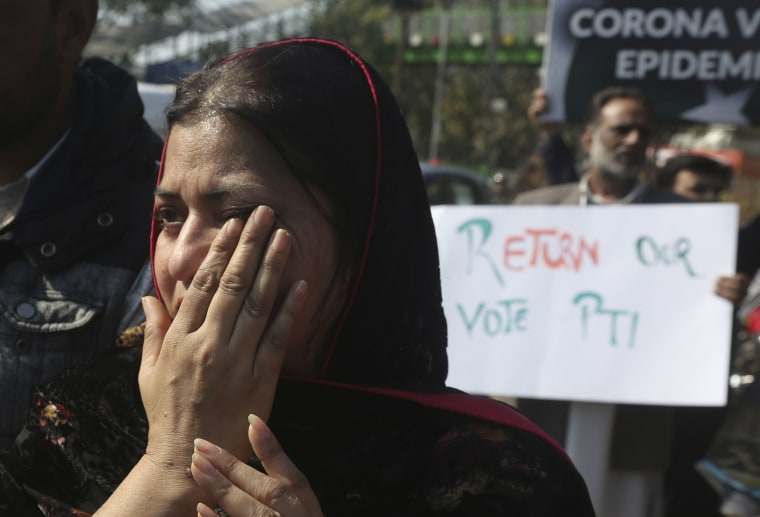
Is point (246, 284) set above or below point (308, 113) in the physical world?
below

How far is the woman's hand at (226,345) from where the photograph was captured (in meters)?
1.38

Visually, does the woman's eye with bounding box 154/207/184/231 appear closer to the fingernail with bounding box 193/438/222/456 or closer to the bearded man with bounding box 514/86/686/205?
the fingernail with bounding box 193/438/222/456

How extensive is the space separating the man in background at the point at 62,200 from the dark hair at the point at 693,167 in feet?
12.8

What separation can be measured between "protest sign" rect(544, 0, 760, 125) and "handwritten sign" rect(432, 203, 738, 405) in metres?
0.91

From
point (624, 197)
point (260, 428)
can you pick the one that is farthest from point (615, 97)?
point (260, 428)

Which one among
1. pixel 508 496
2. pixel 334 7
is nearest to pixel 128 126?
pixel 508 496

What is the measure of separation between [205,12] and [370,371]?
2.77 metres

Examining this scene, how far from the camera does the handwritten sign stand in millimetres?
3643

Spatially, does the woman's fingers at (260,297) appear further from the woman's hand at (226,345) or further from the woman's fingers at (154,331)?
the woman's fingers at (154,331)

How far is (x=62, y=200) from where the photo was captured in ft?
6.15

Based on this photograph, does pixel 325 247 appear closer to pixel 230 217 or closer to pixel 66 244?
pixel 230 217

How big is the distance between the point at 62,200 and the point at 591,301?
2.33 metres

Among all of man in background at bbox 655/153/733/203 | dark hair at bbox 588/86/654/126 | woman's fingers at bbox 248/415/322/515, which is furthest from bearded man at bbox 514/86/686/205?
woman's fingers at bbox 248/415/322/515

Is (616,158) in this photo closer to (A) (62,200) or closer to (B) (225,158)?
(A) (62,200)
